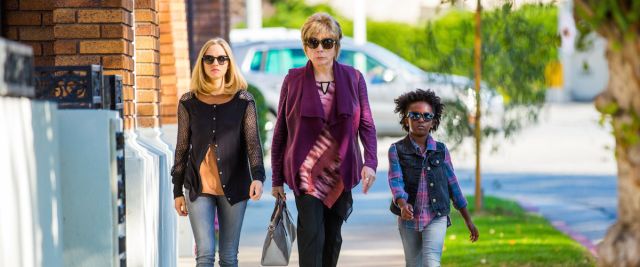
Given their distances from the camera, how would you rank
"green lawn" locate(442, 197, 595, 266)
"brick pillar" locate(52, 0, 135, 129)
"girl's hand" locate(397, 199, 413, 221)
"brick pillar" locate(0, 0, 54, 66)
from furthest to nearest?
"green lawn" locate(442, 197, 595, 266) < "brick pillar" locate(0, 0, 54, 66) < "brick pillar" locate(52, 0, 135, 129) < "girl's hand" locate(397, 199, 413, 221)


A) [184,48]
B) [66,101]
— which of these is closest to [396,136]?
[184,48]

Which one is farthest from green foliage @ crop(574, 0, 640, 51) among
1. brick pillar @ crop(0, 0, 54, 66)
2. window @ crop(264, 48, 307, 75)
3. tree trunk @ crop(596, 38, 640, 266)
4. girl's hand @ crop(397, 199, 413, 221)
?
window @ crop(264, 48, 307, 75)

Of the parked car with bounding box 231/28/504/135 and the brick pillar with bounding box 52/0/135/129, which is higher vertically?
the brick pillar with bounding box 52/0/135/129

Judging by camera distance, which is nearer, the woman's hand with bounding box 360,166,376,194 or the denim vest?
the denim vest

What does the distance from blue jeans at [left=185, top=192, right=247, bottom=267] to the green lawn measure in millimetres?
3262

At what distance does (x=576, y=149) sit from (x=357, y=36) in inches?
348

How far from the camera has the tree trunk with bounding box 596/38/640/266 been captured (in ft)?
14.5

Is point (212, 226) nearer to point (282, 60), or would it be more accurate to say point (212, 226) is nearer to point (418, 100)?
point (418, 100)

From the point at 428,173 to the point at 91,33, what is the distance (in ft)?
7.27

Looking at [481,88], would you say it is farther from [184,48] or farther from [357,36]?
[357,36]

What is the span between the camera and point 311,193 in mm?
7625

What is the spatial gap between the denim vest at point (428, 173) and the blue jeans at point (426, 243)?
8 cm

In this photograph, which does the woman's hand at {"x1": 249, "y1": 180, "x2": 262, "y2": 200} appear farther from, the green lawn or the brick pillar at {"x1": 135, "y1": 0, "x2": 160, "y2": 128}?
the green lawn

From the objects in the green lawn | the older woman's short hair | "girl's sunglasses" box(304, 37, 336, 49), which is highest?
the older woman's short hair
